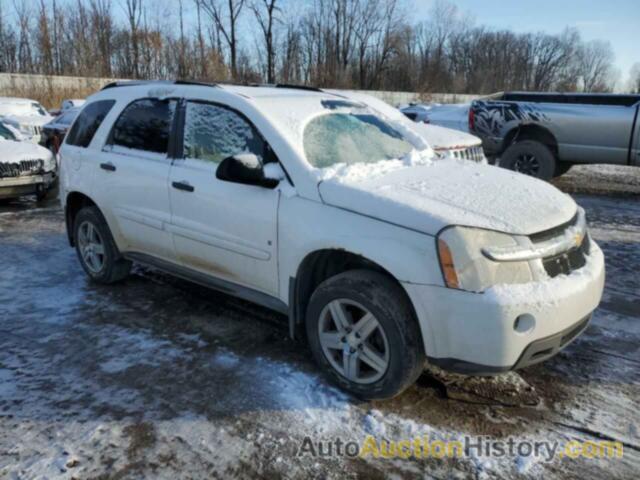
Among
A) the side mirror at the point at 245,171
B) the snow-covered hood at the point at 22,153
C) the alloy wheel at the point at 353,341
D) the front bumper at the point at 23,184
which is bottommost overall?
the alloy wheel at the point at 353,341

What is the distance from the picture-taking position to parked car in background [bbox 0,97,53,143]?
46.6ft

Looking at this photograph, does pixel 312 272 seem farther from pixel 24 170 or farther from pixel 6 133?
pixel 6 133

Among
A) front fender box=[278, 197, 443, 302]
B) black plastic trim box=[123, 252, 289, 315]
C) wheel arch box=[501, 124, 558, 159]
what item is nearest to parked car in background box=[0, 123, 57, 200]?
black plastic trim box=[123, 252, 289, 315]

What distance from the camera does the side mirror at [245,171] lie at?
3.22m

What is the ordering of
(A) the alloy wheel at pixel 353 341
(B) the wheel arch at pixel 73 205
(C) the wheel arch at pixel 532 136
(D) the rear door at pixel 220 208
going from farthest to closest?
(C) the wheel arch at pixel 532 136
(B) the wheel arch at pixel 73 205
(D) the rear door at pixel 220 208
(A) the alloy wheel at pixel 353 341

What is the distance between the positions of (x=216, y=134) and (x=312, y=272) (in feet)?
4.27

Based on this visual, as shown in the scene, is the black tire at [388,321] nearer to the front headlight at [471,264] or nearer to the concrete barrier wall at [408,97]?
the front headlight at [471,264]

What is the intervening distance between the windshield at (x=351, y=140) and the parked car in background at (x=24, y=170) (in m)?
6.79

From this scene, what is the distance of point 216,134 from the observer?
3768mm

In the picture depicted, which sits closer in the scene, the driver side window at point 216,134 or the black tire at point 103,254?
the driver side window at point 216,134

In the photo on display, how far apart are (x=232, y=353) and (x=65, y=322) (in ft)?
4.98

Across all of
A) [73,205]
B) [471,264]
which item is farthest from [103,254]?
[471,264]

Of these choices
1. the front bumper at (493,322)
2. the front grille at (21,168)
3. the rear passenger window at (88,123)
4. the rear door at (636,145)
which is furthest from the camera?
the rear door at (636,145)

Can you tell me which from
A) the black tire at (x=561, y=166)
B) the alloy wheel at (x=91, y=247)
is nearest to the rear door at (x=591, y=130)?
the black tire at (x=561, y=166)
